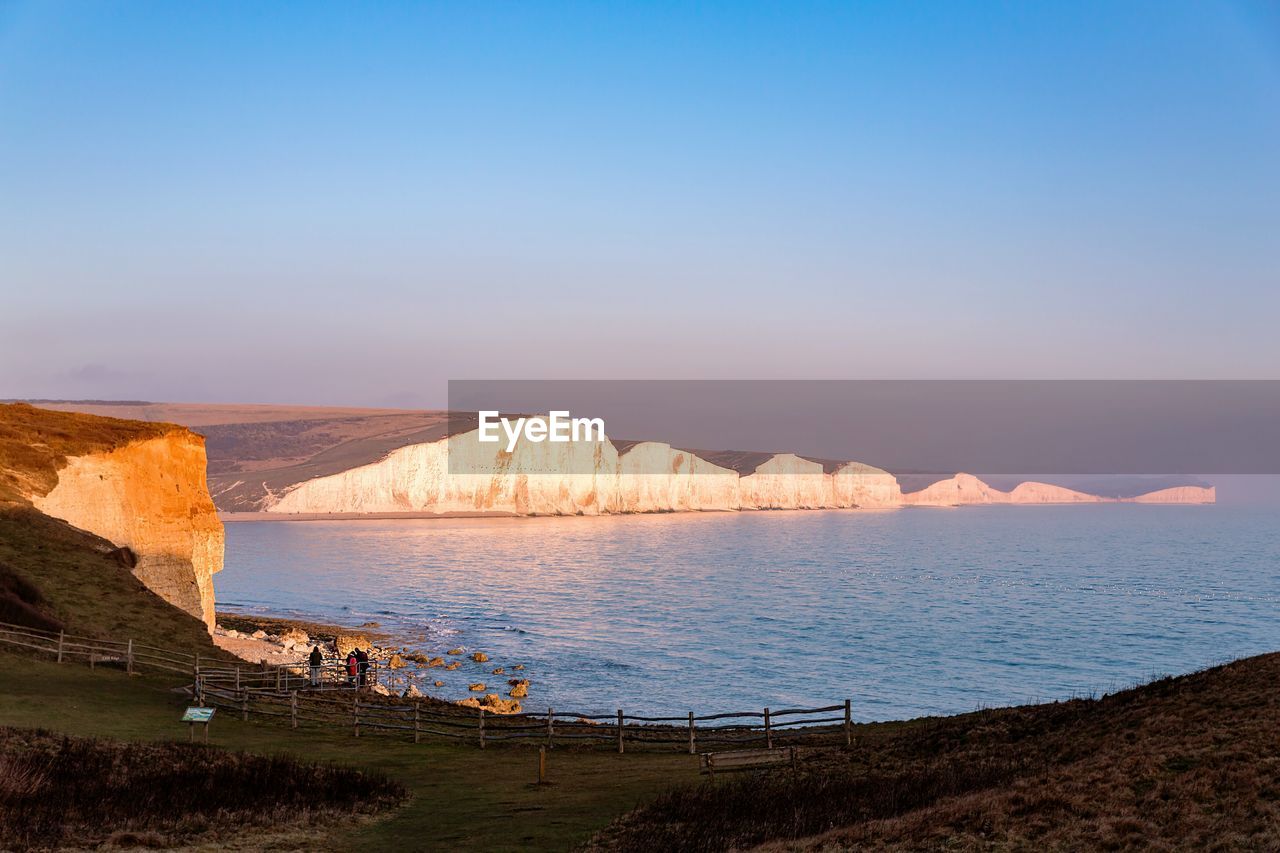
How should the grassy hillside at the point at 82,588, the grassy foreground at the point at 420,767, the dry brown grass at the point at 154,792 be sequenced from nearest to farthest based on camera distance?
the dry brown grass at the point at 154,792 → the grassy foreground at the point at 420,767 → the grassy hillside at the point at 82,588

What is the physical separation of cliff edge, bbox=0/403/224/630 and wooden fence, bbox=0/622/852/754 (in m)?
12.3

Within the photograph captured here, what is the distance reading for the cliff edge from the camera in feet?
136

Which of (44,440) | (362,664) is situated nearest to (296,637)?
(44,440)

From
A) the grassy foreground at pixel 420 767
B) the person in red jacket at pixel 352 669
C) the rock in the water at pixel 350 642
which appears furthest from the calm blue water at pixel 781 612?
the grassy foreground at pixel 420 767

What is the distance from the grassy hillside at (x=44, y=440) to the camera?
133 ft

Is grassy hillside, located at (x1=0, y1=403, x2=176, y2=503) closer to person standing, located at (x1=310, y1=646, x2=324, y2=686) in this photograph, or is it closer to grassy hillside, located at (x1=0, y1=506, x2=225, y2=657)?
grassy hillside, located at (x1=0, y1=506, x2=225, y2=657)

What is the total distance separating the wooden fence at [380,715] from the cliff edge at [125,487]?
40.4 feet

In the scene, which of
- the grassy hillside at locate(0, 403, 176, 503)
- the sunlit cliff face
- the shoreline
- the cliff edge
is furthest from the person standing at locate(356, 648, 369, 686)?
the grassy hillside at locate(0, 403, 176, 503)

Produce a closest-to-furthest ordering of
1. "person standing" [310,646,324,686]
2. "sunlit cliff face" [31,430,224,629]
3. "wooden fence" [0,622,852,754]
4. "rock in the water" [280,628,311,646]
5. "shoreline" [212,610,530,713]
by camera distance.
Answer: "wooden fence" [0,622,852,754] < "person standing" [310,646,324,686] < "shoreline" [212,610,530,713] < "sunlit cliff face" [31,430,224,629] < "rock in the water" [280,628,311,646]

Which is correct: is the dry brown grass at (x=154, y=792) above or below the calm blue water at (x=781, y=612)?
above

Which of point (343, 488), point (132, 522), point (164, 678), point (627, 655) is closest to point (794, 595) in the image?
point (627, 655)

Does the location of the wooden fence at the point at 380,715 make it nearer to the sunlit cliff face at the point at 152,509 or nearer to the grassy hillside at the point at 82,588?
the grassy hillside at the point at 82,588

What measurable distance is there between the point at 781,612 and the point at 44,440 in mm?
46457

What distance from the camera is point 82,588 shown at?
1352 inches
